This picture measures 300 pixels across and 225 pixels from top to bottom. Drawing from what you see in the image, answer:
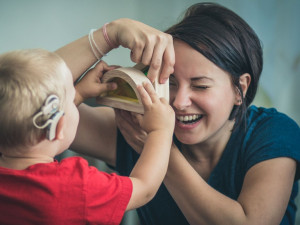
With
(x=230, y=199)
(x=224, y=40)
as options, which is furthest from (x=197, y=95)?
(x=230, y=199)

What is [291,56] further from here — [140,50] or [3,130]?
[3,130]

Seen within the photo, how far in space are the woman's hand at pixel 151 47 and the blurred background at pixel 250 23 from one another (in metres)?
0.79

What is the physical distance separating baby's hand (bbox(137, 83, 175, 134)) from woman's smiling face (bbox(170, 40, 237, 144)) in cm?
17

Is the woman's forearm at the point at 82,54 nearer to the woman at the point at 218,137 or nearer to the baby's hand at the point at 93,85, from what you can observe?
the baby's hand at the point at 93,85

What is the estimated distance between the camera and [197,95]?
1097mm

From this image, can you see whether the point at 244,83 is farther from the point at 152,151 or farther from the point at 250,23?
the point at 250,23

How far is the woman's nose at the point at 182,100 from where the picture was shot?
1.08m

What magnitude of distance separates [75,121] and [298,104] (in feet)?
4.86

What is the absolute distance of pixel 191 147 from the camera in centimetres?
132

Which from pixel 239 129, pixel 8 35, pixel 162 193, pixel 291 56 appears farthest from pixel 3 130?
pixel 291 56

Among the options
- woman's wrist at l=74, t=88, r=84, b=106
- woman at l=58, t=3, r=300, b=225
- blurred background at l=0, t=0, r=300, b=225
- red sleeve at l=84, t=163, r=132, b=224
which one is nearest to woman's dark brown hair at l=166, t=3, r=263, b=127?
woman at l=58, t=3, r=300, b=225

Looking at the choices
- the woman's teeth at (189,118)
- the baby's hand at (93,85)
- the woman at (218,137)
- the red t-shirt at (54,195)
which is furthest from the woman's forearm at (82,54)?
the red t-shirt at (54,195)

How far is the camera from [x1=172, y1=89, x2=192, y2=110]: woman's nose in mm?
1075

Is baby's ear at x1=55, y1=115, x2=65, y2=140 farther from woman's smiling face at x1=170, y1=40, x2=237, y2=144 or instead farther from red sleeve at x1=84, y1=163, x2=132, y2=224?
woman's smiling face at x1=170, y1=40, x2=237, y2=144
